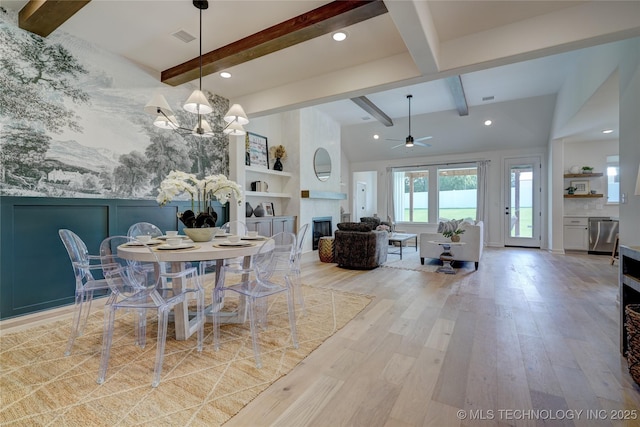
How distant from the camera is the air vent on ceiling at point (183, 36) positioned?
3.05 meters

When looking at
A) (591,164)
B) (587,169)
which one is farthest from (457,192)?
(591,164)

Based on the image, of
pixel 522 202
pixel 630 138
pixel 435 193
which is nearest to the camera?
pixel 630 138

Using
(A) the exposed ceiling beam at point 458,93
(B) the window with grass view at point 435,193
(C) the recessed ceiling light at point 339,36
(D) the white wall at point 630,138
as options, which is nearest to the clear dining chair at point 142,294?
(C) the recessed ceiling light at point 339,36

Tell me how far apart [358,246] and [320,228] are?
95.3 inches

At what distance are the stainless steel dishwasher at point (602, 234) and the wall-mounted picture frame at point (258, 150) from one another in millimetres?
7522

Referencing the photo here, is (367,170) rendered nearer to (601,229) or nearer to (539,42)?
(601,229)

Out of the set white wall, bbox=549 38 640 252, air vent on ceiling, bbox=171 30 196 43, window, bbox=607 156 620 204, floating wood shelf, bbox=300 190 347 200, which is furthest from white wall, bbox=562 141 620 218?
air vent on ceiling, bbox=171 30 196 43

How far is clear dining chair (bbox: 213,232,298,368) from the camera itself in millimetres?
2146

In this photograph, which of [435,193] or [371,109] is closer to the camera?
[371,109]

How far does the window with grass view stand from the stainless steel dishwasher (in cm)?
259

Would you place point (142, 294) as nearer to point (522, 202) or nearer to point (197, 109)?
point (197, 109)

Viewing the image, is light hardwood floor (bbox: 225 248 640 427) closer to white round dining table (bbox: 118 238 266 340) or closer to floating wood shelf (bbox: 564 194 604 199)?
white round dining table (bbox: 118 238 266 340)

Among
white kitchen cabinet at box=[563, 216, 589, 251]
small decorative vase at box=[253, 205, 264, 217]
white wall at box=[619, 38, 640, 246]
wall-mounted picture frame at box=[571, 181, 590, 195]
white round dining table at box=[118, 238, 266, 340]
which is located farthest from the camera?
wall-mounted picture frame at box=[571, 181, 590, 195]

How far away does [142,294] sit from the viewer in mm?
2010
